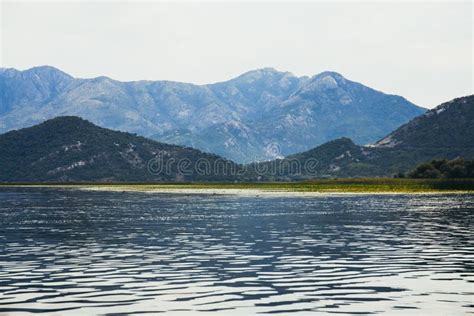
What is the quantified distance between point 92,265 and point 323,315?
21.1 metres

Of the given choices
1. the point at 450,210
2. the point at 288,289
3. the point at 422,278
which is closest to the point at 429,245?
the point at 422,278

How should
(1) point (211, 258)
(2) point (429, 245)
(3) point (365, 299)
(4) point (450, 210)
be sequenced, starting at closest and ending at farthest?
(3) point (365, 299), (1) point (211, 258), (2) point (429, 245), (4) point (450, 210)

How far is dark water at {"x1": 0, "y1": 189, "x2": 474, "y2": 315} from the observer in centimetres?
3350

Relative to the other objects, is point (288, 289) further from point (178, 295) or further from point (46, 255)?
point (46, 255)

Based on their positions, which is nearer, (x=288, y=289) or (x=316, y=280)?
(x=288, y=289)

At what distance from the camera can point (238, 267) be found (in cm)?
4603

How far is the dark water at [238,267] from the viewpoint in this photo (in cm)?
3350

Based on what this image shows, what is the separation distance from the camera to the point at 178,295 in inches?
1412

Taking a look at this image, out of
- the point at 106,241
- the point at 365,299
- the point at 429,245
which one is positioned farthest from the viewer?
the point at 106,241

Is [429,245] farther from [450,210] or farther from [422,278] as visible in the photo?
[450,210]

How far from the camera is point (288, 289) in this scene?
37562 mm

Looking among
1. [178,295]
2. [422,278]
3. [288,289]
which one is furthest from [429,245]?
[178,295]

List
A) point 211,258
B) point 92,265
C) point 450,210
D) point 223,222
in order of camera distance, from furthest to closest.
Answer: point 450,210 → point 223,222 → point 211,258 → point 92,265

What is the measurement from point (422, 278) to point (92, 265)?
21.2 metres
